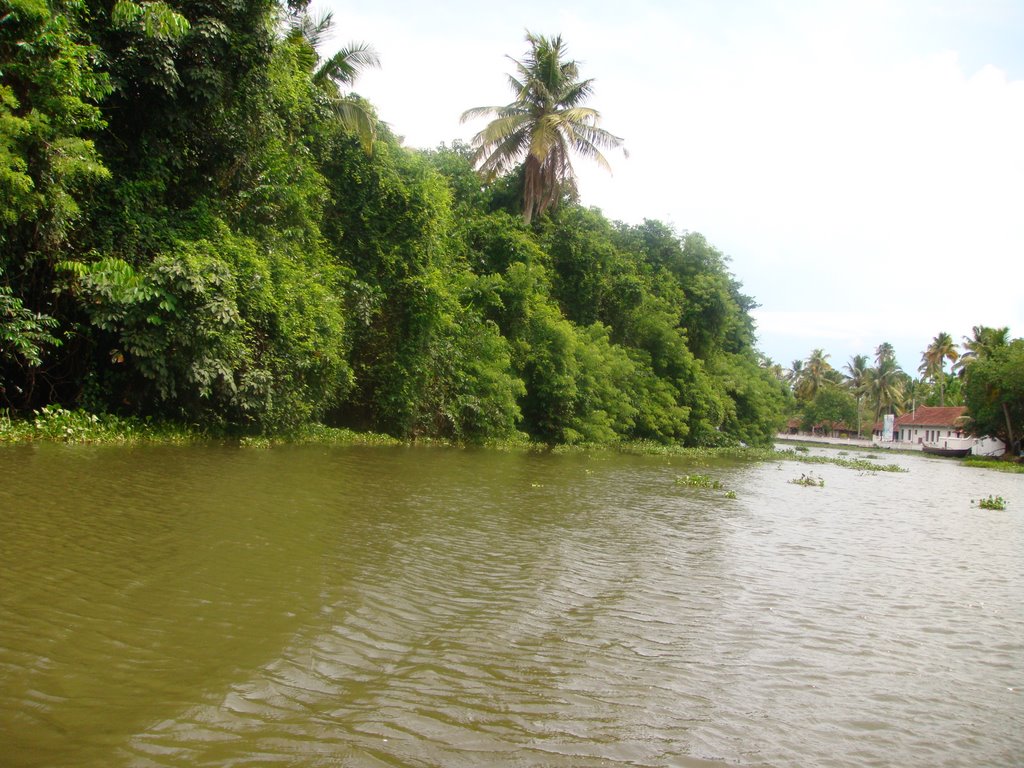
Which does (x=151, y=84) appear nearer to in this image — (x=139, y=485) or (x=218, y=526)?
(x=139, y=485)

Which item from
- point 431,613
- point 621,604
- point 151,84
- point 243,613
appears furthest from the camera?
point 151,84

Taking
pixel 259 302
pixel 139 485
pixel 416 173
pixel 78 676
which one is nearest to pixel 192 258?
pixel 259 302

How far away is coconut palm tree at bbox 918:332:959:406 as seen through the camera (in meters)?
72.7

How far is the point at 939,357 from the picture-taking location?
7481 centimetres

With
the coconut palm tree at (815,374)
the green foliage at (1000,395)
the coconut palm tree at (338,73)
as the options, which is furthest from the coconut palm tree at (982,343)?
the coconut palm tree at (338,73)

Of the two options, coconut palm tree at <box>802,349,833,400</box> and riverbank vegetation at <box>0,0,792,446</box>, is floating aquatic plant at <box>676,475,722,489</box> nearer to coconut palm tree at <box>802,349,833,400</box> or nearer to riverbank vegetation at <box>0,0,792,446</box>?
riverbank vegetation at <box>0,0,792,446</box>

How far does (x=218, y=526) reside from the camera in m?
6.81

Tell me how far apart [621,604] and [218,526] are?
12.9 ft

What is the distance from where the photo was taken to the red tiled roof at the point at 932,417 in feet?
234

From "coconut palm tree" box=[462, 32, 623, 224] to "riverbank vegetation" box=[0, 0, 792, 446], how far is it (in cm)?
14

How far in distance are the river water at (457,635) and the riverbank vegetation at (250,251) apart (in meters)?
3.43

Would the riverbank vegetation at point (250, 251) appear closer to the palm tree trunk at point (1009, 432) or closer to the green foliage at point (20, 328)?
the green foliage at point (20, 328)

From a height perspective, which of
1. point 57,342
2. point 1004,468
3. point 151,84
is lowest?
point 1004,468

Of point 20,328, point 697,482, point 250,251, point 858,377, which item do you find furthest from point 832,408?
point 20,328
